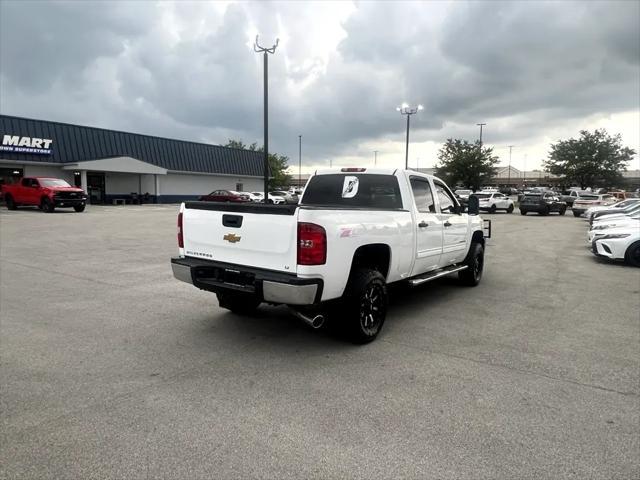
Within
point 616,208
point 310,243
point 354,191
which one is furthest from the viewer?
point 616,208

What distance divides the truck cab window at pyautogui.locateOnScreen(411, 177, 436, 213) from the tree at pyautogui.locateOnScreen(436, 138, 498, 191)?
169ft

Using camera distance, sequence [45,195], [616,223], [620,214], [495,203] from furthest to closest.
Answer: [495,203] → [45,195] → [620,214] → [616,223]

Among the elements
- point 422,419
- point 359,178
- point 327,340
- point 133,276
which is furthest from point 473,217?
point 133,276

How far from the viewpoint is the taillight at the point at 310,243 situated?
4.20 meters

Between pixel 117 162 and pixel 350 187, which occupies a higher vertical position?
pixel 117 162

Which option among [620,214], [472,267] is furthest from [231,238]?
[620,214]

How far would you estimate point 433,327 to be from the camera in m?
5.61

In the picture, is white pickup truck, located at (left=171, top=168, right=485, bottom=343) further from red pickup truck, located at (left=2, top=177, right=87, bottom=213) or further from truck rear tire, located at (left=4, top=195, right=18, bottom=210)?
truck rear tire, located at (left=4, top=195, right=18, bottom=210)

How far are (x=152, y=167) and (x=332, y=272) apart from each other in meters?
37.4

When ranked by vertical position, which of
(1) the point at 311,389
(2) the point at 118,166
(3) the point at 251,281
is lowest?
(1) the point at 311,389

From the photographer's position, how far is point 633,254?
35.4ft

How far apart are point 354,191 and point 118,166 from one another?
33.4 metres

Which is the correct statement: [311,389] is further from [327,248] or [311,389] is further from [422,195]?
[422,195]

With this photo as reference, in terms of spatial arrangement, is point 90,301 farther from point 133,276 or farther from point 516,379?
point 516,379
